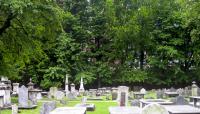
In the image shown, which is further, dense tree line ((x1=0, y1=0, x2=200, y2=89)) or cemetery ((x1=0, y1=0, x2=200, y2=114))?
dense tree line ((x1=0, y1=0, x2=200, y2=89))

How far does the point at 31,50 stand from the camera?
24.5 metres

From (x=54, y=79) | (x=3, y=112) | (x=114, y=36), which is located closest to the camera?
(x=3, y=112)

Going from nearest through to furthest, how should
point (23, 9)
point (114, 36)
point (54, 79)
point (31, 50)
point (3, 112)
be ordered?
point (23, 9), point (3, 112), point (31, 50), point (54, 79), point (114, 36)

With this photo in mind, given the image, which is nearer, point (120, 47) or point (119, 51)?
point (120, 47)

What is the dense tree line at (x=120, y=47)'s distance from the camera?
4706 centimetres

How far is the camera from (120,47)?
161ft

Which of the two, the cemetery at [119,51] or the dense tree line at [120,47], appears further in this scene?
the dense tree line at [120,47]

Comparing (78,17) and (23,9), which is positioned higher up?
(78,17)

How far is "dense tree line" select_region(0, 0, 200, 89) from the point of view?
4706 centimetres

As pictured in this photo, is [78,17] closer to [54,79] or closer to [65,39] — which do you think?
[65,39]

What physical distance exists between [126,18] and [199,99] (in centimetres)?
2755

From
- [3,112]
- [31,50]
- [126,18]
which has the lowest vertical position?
[3,112]

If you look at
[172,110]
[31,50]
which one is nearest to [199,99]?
[172,110]

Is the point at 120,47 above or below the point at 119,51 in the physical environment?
above
